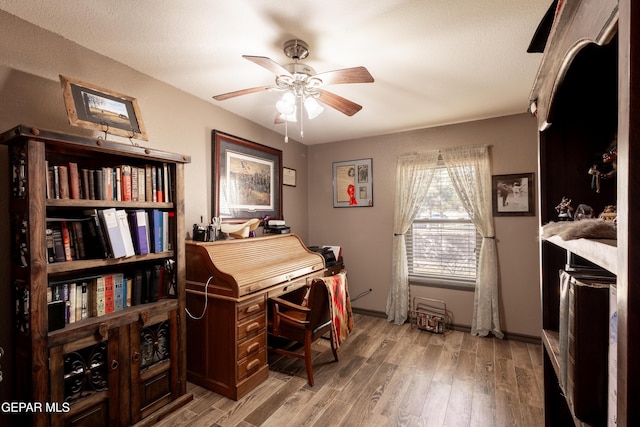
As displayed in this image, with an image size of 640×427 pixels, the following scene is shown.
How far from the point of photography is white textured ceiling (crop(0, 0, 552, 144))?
1583 mm

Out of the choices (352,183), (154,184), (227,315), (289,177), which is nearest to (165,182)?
(154,184)

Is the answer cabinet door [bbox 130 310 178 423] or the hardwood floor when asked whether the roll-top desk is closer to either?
the hardwood floor

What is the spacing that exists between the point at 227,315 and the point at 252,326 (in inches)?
9.4

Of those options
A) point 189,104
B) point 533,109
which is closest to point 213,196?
point 189,104

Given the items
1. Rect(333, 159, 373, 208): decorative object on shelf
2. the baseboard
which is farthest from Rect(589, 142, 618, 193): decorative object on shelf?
Rect(333, 159, 373, 208): decorative object on shelf

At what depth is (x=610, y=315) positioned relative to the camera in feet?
1.82

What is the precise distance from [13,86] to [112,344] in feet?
5.44

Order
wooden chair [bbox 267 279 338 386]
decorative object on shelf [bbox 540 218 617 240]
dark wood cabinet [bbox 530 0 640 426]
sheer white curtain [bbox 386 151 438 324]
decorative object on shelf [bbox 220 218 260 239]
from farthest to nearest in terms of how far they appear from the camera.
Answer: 1. sheer white curtain [bbox 386 151 438 324]
2. decorative object on shelf [bbox 220 218 260 239]
3. wooden chair [bbox 267 279 338 386]
4. decorative object on shelf [bbox 540 218 617 240]
5. dark wood cabinet [bbox 530 0 640 426]

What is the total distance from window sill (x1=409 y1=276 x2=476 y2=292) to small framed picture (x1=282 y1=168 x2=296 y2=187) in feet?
6.95

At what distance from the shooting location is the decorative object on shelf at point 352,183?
13.5ft

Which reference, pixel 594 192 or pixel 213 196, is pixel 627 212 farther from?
pixel 213 196

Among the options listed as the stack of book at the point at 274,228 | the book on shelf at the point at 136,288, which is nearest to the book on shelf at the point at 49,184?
the book on shelf at the point at 136,288

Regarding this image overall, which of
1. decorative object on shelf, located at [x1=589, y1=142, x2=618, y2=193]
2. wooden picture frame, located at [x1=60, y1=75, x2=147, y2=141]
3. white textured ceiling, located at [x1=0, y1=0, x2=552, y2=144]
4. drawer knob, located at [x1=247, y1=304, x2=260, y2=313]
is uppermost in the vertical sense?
white textured ceiling, located at [x1=0, y1=0, x2=552, y2=144]

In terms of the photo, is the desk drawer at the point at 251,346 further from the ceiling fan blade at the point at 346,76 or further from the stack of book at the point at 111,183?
the ceiling fan blade at the point at 346,76
